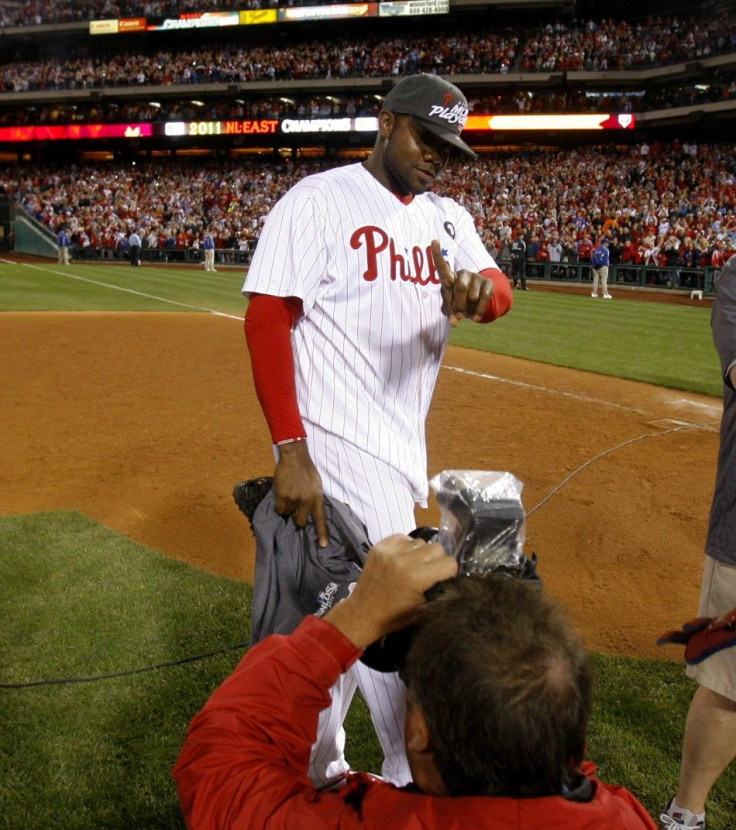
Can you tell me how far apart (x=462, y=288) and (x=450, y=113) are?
2.04 ft

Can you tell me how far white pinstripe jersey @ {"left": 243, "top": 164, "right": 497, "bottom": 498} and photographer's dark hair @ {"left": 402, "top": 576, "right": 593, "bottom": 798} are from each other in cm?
116

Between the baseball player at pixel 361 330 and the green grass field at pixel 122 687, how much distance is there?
3.01 ft

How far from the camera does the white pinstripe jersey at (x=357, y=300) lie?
2.19 m

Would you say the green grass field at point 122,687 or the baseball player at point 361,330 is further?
the green grass field at point 122,687

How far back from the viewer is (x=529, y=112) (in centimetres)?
3684

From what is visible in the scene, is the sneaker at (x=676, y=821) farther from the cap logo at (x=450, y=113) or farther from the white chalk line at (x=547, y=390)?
the white chalk line at (x=547, y=390)

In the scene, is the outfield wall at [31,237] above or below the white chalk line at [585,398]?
above

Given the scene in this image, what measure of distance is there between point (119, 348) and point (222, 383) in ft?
9.39

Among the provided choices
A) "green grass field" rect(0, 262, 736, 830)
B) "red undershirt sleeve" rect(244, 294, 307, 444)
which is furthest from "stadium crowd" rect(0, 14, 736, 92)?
"red undershirt sleeve" rect(244, 294, 307, 444)

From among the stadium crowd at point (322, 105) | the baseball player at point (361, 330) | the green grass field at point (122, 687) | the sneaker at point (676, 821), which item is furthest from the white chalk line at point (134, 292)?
the stadium crowd at point (322, 105)

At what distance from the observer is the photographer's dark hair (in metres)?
1.10

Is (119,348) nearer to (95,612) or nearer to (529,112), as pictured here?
(95,612)

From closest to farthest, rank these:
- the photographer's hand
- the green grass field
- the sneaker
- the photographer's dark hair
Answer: the photographer's dark hair
the photographer's hand
the sneaker
the green grass field

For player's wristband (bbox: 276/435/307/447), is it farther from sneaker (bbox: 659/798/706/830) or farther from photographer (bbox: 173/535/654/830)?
sneaker (bbox: 659/798/706/830)
